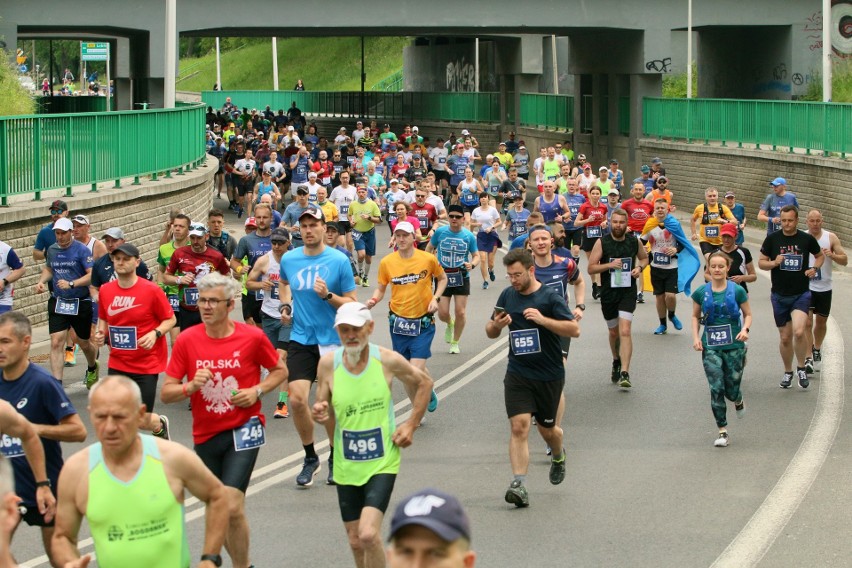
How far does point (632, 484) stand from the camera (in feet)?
36.1

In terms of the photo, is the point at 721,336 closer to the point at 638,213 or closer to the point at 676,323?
the point at 676,323

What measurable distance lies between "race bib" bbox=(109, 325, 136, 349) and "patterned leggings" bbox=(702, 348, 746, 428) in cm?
471

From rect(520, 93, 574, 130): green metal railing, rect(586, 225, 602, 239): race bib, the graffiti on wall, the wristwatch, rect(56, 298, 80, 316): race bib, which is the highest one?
the graffiti on wall

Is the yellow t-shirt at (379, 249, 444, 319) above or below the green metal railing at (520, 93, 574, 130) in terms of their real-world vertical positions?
below

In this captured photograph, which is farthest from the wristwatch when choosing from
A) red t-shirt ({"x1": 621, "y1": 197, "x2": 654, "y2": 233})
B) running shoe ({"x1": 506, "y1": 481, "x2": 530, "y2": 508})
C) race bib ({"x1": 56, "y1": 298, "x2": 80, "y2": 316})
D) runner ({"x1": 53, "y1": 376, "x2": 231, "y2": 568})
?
red t-shirt ({"x1": 621, "y1": 197, "x2": 654, "y2": 233})

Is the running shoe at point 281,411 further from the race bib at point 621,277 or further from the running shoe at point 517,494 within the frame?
the running shoe at point 517,494

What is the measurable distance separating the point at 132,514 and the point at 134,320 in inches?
233

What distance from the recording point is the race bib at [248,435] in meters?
8.14

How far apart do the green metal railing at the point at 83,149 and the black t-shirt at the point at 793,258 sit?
387 inches

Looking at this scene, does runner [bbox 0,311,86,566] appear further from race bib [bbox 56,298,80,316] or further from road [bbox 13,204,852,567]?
race bib [bbox 56,298,80,316]

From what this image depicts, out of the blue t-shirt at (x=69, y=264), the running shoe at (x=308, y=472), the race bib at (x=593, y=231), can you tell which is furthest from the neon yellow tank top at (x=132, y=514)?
the race bib at (x=593, y=231)

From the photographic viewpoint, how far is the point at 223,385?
8.16 m

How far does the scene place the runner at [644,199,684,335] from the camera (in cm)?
1856

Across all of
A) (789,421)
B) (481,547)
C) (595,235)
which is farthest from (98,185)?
(481,547)
